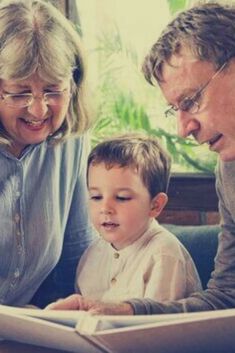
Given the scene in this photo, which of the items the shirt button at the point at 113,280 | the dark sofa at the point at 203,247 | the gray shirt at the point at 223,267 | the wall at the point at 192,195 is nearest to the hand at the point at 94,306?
the gray shirt at the point at 223,267

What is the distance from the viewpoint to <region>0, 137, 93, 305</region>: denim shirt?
4.97 feet

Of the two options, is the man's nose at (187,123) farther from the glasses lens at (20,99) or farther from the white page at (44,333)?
the white page at (44,333)

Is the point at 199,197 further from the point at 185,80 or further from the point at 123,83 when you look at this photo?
the point at 185,80

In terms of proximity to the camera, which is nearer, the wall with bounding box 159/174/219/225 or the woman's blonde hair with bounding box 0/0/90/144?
the woman's blonde hair with bounding box 0/0/90/144

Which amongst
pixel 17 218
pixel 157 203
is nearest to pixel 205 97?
pixel 157 203

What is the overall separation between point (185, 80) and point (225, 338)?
0.50m

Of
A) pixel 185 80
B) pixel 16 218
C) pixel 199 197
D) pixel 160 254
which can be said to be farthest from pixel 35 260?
pixel 185 80

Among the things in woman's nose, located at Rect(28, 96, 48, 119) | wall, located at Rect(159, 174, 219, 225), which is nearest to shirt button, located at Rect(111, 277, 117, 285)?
wall, located at Rect(159, 174, 219, 225)

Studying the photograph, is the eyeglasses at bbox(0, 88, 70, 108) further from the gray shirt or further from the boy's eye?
A: the gray shirt

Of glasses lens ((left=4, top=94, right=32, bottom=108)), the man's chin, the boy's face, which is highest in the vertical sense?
glasses lens ((left=4, top=94, right=32, bottom=108))

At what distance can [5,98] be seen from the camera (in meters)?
1.48

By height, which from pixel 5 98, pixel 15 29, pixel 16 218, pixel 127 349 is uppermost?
pixel 15 29

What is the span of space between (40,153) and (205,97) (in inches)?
16.6

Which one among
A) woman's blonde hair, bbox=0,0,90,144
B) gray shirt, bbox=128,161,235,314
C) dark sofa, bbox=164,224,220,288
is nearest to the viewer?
gray shirt, bbox=128,161,235,314
